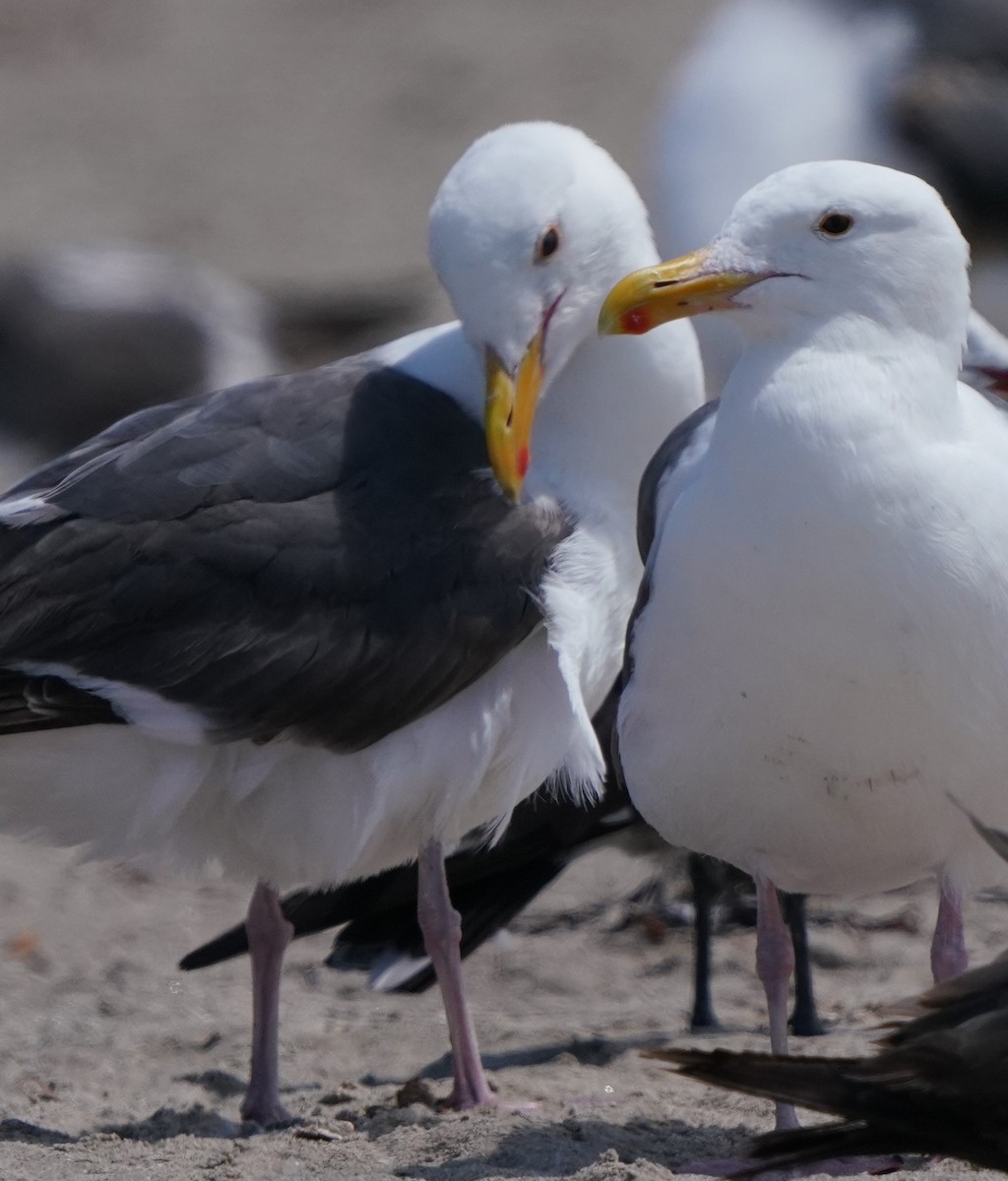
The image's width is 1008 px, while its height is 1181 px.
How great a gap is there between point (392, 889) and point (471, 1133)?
4.07ft

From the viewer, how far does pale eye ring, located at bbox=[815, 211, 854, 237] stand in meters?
3.83

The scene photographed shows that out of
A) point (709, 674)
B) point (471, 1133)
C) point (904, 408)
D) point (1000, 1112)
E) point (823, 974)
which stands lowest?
point (823, 974)

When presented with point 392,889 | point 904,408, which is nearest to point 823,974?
point 392,889

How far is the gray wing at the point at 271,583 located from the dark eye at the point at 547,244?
45 cm

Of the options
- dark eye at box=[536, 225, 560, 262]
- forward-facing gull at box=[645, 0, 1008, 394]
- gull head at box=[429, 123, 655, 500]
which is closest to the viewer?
gull head at box=[429, 123, 655, 500]

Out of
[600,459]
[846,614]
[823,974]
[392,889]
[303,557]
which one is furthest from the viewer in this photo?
[823,974]

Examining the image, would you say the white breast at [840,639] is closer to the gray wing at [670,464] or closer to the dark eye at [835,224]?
the gray wing at [670,464]

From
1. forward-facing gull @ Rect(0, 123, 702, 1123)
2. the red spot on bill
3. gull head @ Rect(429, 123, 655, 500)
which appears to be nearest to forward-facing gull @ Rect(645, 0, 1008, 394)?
gull head @ Rect(429, 123, 655, 500)

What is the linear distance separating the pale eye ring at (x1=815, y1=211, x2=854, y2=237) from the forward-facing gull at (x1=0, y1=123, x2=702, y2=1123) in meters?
0.75

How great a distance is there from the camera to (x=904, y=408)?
12.3ft

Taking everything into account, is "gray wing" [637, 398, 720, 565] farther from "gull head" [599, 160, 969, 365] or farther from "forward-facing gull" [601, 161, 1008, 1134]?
"gull head" [599, 160, 969, 365]

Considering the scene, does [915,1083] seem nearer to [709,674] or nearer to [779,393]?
[709,674]

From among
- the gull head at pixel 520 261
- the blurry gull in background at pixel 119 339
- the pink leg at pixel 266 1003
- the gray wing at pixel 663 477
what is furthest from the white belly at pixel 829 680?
the blurry gull in background at pixel 119 339

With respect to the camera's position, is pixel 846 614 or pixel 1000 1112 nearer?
pixel 1000 1112
